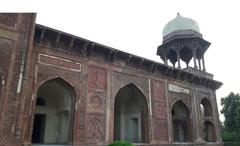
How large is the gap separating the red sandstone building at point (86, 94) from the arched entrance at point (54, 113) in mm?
44

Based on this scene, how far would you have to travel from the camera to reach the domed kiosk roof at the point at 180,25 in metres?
18.2

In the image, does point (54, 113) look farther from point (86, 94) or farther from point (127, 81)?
point (127, 81)

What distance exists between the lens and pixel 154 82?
13273 mm

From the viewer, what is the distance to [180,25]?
18375 mm

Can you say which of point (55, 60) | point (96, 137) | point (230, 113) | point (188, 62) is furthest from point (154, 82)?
point (230, 113)

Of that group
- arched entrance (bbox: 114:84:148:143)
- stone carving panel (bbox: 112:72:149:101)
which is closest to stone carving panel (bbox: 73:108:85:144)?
stone carving panel (bbox: 112:72:149:101)

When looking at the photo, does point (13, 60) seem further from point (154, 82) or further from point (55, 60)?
point (154, 82)

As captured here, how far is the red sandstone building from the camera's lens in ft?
26.9

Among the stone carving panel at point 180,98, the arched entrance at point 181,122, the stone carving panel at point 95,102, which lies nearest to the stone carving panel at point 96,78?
the stone carving panel at point 95,102

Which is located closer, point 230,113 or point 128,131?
point 128,131

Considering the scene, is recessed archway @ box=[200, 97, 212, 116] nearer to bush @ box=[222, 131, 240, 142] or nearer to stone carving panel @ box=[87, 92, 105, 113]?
bush @ box=[222, 131, 240, 142]

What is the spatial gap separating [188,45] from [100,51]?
28.2 feet

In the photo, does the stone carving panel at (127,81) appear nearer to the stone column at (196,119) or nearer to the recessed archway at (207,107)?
the stone column at (196,119)

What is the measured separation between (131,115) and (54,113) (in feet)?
15.5
